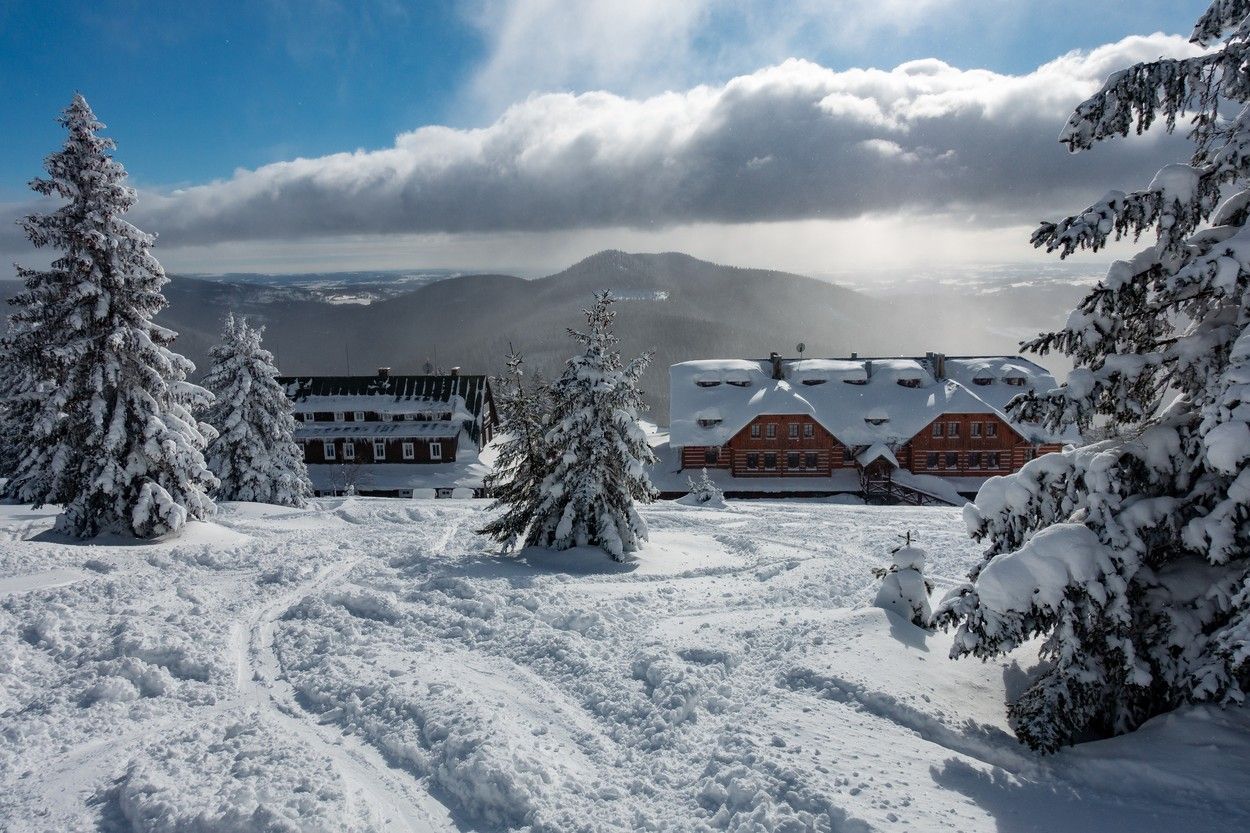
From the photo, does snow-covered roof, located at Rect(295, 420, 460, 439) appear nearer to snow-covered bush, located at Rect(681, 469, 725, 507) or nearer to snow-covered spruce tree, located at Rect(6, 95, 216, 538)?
snow-covered bush, located at Rect(681, 469, 725, 507)

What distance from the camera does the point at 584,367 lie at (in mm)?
18500

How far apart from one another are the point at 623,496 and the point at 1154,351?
1289cm

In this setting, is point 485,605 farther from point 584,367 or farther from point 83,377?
point 83,377

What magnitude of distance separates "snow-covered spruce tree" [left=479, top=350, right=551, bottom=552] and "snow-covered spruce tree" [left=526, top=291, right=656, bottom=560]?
0.40 meters

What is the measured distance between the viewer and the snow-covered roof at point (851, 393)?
44.9m

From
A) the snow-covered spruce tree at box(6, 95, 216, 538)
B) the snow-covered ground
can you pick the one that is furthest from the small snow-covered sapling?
the snow-covered spruce tree at box(6, 95, 216, 538)

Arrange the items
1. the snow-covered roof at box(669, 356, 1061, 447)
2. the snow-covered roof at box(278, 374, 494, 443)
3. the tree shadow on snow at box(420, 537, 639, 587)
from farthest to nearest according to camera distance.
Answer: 1. the snow-covered roof at box(278, 374, 494, 443)
2. the snow-covered roof at box(669, 356, 1061, 447)
3. the tree shadow on snow at box(420, 537, 639, 587)

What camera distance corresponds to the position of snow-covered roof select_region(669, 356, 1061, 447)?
44875 mm

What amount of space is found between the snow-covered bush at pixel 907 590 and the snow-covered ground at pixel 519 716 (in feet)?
1.22

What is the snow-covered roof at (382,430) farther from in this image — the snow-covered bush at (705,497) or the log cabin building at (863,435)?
the snow-covered bush at (705,497)

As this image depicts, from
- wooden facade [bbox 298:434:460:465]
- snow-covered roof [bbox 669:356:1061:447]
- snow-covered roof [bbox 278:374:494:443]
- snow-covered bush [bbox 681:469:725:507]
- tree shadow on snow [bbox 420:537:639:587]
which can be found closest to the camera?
tree shadow on snow [bbox 420:537:639:587]

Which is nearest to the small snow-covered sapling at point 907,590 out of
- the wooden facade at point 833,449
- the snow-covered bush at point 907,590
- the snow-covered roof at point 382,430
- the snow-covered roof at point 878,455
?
the snow-covered bush at point 907,590

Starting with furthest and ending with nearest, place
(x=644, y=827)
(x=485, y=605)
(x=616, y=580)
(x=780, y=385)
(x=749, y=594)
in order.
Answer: (x=780, y=385) < (x=616, y=580) < (x=749, y=594) < (x=485, y=605) < (x=644, y=827)

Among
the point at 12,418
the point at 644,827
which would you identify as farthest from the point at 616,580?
the point at 12,418
